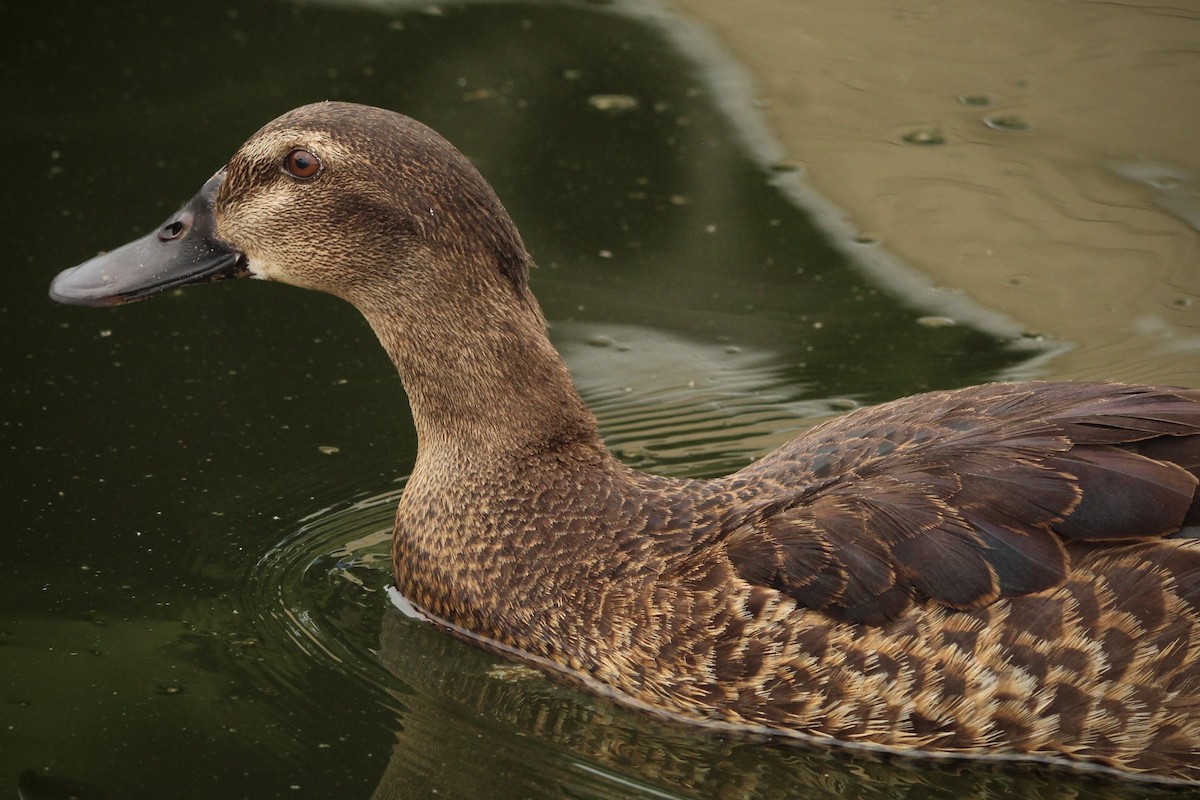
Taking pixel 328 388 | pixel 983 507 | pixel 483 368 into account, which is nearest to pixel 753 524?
pixel 983 507

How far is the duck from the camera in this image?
5590mm

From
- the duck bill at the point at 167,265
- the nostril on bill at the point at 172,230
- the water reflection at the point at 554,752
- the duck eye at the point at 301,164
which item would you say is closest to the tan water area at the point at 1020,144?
the water reflection at the point at 554,752

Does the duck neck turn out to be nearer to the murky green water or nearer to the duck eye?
the duck eye

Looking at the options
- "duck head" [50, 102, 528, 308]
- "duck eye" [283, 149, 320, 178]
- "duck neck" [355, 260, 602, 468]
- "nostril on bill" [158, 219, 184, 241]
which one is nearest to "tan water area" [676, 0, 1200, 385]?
"duck neck" [355, 260, 602, 468]

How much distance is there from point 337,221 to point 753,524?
1816 mm

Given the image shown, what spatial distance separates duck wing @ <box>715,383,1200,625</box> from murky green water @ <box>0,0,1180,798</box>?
0.60 m

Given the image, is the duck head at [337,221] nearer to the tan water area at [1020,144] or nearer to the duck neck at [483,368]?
the duck neck at [483,368]

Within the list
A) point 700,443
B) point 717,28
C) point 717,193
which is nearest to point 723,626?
point 700,443

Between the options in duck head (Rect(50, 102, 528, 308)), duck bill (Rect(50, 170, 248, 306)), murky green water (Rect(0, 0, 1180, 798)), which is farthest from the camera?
duck bill (Rect(50, 170, 248, 306))

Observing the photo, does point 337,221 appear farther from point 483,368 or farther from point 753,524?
point 753,524

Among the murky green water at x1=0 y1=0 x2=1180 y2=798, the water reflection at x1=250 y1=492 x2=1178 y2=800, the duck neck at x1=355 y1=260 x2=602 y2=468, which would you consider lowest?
the water reflection at x1=250 y1=492 x2=1178 y2=800

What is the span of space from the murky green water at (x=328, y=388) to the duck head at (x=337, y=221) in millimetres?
1063

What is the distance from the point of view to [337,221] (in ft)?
21.0

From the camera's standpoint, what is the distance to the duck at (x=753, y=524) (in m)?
5.59
